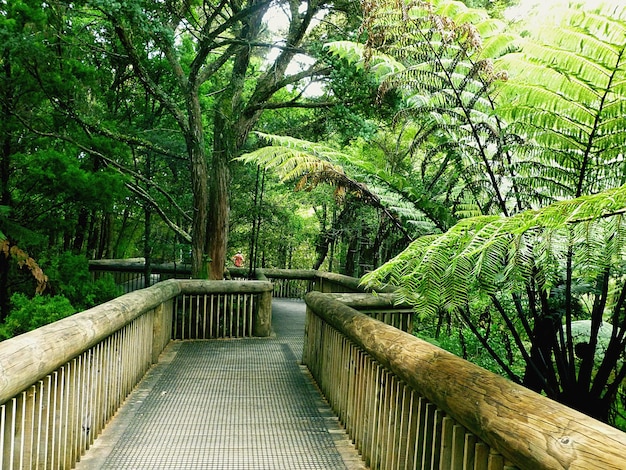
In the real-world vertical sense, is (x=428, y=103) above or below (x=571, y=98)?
above

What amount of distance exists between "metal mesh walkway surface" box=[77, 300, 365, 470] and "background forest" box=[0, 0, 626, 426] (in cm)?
126

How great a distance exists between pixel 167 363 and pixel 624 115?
15.0ft

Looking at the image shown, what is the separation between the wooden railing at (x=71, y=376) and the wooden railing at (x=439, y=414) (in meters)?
1.54

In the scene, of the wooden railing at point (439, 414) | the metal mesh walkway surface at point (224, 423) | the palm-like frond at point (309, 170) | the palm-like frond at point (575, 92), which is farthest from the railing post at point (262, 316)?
the palm-like frond at point (575, 92)

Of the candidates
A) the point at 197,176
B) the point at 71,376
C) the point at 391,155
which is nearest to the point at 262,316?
the point at 197,176

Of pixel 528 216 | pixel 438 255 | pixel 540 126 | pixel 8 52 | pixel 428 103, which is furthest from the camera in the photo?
pixel 8 52

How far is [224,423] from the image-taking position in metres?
3.44

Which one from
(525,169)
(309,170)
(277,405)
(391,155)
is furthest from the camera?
(391,155)

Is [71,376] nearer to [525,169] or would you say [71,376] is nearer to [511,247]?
[511,247]

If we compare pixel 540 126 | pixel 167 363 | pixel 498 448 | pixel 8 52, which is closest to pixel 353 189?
pixel 540 126

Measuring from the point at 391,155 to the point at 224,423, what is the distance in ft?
22.8

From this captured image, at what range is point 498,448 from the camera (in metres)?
1.46

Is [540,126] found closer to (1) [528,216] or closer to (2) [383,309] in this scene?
(1) [528,216]

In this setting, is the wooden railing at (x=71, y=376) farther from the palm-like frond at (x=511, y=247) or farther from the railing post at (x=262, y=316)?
the railing post at (x=262, y=316)
